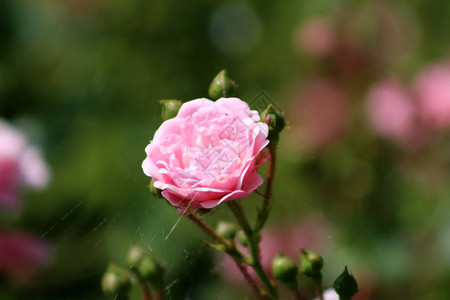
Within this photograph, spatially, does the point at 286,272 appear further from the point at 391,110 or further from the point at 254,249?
the point at 391,110

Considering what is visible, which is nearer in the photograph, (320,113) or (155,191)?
(155,191)

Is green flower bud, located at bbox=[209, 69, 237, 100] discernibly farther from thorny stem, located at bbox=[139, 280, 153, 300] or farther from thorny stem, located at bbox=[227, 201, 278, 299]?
thorny stem, located at bbox=[139, 280, 153, 300]


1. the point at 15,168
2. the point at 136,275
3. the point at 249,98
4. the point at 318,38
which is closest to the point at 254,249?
the point at 136,275

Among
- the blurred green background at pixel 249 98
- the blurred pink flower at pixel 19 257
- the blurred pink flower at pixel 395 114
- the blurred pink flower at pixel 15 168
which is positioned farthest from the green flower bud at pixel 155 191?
the blurred pink flower at pixel 395 114

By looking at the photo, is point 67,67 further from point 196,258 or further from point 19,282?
point 196,258

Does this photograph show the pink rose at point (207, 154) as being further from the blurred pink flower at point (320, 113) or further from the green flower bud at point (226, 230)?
the blurred pink flower at point (320, 113)

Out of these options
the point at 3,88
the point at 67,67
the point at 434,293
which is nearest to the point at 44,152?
the point at 3,88
